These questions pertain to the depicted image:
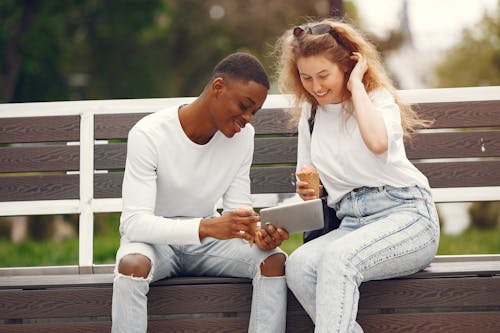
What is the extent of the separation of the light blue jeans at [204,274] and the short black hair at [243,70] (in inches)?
28.7

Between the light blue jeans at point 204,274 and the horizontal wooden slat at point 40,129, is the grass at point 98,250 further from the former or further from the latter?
the light blue jeans at point 204,274

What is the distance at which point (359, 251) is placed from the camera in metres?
3.43

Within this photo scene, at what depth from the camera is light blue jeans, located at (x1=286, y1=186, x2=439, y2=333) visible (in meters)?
3.31

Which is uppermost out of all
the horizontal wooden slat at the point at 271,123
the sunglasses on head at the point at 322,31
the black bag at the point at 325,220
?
the sunglasses on head at the point at 322,31

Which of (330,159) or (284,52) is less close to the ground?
(284,52)

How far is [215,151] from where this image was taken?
3.89 metres

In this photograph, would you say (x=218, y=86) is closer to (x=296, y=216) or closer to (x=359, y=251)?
(x=296, y=216)

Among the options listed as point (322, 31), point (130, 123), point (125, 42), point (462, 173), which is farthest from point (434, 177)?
point (125, 42)

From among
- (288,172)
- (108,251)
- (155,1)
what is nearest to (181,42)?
(155,1)

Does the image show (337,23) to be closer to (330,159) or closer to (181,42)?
(330,159)

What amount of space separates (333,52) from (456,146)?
44.8 inches

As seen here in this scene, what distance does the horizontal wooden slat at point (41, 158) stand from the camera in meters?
4.56

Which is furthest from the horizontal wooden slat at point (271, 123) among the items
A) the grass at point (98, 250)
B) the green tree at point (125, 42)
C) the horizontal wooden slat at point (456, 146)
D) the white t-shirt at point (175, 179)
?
the green tree at point (125, 42)

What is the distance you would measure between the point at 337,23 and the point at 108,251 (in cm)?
613
